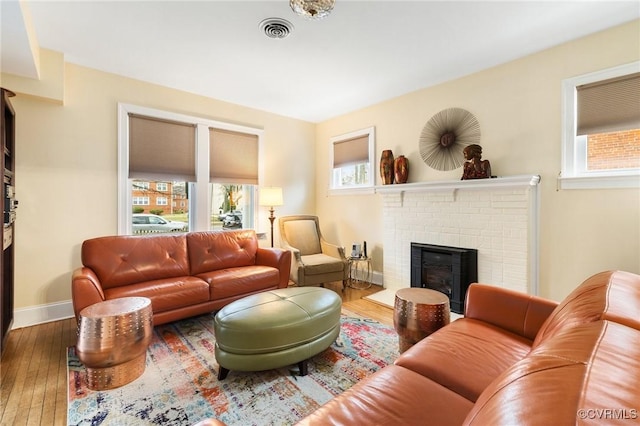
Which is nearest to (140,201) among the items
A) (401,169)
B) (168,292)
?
(168,292)

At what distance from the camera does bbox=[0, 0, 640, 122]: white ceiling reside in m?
2.10

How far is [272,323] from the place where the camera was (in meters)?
1.79

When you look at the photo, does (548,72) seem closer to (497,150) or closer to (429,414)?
(497,150)

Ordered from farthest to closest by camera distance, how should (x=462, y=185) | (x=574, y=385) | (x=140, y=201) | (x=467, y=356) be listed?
1. (x=140, y=201)
2. (x=462, y=185)
3. (x=467, y=356)
4. (x=574, y=385)

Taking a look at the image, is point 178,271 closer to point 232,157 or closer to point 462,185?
point 232,157

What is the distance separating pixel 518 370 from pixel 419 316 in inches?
51.9

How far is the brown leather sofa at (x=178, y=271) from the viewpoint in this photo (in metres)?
2.41

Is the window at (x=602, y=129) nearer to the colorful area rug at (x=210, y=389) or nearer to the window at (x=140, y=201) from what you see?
the colorful area rug at (x=210, y=389)

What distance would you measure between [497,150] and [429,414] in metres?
2.86

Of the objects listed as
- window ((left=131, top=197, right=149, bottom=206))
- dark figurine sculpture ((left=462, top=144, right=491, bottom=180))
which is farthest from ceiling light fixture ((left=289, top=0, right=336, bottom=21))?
window ((left=131, top=197, right=149, bottom=206))

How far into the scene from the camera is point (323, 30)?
238cm

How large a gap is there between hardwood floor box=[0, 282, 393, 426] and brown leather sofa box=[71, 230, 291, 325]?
1.47ft

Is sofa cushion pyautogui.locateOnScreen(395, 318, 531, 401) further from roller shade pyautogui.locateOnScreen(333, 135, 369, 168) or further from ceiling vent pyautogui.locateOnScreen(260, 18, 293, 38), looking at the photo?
roller shade pyautogui.locateOnScreen(333, 135, 369, 168)

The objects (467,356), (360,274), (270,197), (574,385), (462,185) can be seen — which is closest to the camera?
(574,385)
